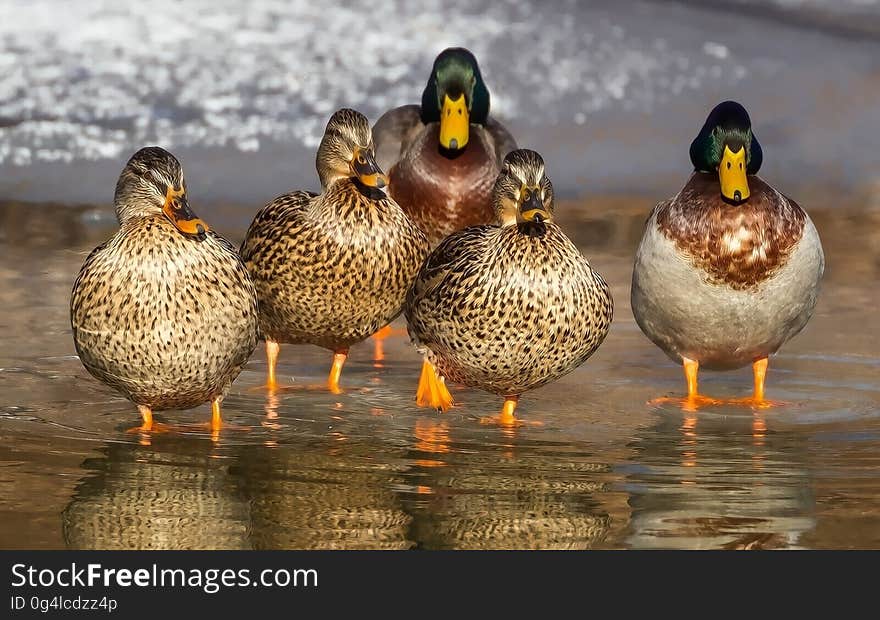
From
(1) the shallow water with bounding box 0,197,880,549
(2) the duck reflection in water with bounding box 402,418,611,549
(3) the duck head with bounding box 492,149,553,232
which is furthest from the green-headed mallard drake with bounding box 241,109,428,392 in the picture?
(2) the duck reflection in water with bounding box 402,418,611,549

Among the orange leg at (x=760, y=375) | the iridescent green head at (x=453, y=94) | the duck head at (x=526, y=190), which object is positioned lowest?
the orange leg at (x=760, y=375)

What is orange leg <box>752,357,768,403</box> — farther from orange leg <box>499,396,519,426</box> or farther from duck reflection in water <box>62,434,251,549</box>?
duck reflection in water <box>62,434,251,549</box>

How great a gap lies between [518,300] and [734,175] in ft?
3.09

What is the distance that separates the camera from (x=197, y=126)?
38.3ft

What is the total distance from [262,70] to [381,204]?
611cm

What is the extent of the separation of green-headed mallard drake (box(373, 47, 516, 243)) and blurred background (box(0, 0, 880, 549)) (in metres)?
0.57

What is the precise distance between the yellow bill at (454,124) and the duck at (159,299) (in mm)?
1883

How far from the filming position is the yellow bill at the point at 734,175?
248 inches

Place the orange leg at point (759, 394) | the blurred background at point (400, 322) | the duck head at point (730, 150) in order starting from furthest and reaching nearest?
the orange leg at point (759, 394) < the duck head at point (730, 150) < the blurred background at point (400, 322)

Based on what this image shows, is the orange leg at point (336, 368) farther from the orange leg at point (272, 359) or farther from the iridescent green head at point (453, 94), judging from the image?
the iridescent green head at point (453, 94)

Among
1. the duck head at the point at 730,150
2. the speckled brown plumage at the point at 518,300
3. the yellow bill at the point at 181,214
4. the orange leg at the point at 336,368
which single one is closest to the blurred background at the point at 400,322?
the orange leg at the point at 336,368

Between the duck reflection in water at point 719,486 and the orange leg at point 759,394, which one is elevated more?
the orange leg at point 759,394
